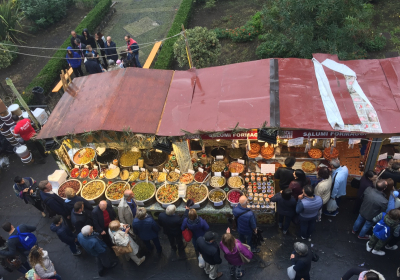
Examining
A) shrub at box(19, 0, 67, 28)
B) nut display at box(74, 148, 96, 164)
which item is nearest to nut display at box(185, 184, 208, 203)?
nut display at box(74, 148, 96, 164)

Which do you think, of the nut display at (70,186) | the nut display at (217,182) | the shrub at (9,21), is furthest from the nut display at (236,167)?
the shrub at (9,21)

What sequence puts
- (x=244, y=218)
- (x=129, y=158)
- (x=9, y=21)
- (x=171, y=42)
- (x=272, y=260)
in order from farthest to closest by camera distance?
(x=9, y=21) < (x=171, y=42) < (x=129, y=158) < (x=272, y=260) < (x=244, y=218)

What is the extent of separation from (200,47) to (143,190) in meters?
5.59

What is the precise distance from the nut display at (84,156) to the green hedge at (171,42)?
508 cm

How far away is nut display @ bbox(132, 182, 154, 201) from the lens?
8.06 m

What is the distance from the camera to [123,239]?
6.62m

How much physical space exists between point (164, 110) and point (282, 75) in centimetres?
317

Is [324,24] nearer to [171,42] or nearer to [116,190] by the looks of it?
[171,42]

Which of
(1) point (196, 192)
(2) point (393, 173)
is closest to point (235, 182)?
(1) point (196, 192)

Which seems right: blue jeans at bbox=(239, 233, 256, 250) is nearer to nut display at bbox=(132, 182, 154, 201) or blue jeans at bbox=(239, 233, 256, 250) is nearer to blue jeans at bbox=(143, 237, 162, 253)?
blue jeans at bbox=(143, 237, 162, 253)

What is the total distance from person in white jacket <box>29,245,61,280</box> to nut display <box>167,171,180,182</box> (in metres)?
3.36

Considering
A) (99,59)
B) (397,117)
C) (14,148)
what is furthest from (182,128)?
(99,59)

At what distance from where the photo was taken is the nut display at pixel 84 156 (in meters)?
9.27

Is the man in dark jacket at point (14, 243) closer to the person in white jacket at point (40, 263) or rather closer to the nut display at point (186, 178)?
the person in white jacket at point (40, 263)
